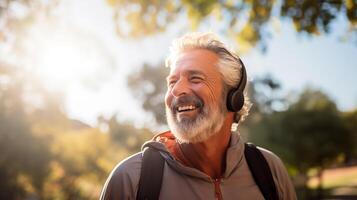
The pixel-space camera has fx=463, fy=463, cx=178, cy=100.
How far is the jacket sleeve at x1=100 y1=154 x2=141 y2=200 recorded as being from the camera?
8.87 ft

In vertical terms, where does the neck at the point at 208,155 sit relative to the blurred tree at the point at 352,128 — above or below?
above

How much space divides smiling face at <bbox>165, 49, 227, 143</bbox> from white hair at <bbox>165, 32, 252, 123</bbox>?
0.15 feet

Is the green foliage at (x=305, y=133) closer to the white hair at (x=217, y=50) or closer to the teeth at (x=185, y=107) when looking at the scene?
the white hair at (x=217, y=50)

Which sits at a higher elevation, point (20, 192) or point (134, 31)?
point (134, 31)

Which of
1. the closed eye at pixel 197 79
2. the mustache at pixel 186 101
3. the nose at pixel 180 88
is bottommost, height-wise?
the mustache at pixel 186 101

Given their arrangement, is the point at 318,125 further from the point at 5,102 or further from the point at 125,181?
the point at 125,181

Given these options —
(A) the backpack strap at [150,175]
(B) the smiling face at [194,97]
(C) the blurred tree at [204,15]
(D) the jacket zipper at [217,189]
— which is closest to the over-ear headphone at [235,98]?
(B) the smiling face at [194,97]

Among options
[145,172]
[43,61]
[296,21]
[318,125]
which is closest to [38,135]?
[43,61]

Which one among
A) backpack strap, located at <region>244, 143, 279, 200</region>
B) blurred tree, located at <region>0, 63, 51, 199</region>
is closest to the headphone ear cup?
backpack strap, located at <region>244, 143, 279, 200</region>

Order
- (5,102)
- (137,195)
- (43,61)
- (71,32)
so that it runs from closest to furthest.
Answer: (137,195), (71,32), (43,61), (5,102)

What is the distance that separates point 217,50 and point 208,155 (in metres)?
0.73

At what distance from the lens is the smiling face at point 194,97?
3.01 meters

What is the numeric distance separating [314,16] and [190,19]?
308 cm

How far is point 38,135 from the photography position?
1352 inches
